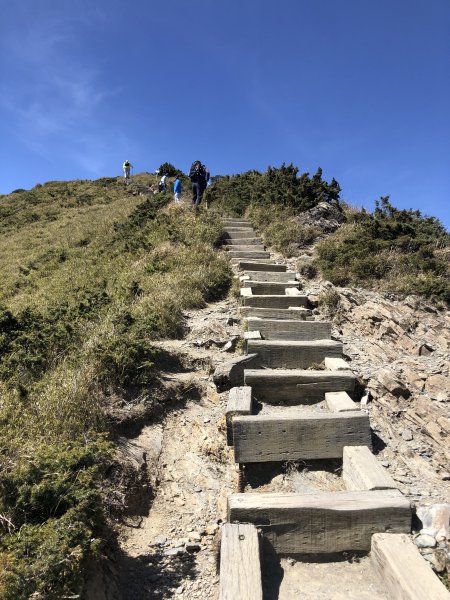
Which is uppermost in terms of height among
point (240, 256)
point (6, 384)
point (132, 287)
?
point (240, 256)

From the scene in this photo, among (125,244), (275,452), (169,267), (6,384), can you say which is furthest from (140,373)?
(125,244)

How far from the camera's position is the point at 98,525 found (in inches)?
113

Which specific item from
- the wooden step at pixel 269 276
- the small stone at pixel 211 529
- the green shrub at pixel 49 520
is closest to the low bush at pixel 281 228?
the wooden step at pixel 269 276

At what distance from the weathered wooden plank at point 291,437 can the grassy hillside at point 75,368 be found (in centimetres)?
128

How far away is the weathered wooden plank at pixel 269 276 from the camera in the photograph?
9.22 metres

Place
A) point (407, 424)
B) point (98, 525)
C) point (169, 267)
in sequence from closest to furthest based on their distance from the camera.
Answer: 1. point (98, 525)
2. point (407, 424)
3. point (169, 267)

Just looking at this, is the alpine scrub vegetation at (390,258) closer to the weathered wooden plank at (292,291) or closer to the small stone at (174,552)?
the weathered wooden plank at (292,291)

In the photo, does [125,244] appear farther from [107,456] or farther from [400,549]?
[400,549]

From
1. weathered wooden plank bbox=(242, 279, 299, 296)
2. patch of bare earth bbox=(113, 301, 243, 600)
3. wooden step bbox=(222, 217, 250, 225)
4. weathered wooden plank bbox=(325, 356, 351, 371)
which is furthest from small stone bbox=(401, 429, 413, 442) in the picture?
wooden step bbox=(222, 217, 250, 225)

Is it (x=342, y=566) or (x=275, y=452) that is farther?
(x=275, y=452)

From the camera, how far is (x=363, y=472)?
11.7 feet

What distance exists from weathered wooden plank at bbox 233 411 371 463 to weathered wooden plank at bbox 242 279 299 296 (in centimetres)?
475

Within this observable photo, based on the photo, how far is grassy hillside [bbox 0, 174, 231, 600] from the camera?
248 centimetres

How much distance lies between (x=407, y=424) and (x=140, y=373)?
322 centimetres
